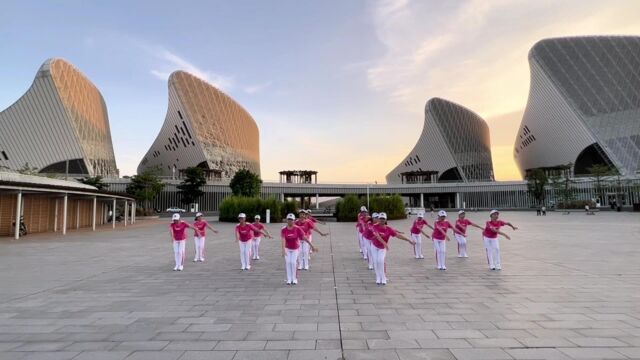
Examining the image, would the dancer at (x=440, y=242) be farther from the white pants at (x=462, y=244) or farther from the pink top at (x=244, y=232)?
the pink top at (x=244, y=232)

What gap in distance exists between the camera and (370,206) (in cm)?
3622

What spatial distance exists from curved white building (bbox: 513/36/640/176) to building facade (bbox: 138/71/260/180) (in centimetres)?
6176

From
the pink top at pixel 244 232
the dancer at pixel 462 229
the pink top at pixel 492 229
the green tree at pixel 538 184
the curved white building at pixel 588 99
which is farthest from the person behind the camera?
the curved white building at pixel 588 99

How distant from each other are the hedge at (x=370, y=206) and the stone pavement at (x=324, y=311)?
24.5m

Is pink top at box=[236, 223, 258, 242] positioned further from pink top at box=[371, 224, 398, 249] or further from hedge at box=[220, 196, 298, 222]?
hedge at box=[220, 196, 298, 222]

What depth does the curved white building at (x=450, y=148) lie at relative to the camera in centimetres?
9300

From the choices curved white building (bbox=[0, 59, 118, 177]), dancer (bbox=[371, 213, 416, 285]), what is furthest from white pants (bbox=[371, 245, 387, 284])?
curved white building (bbox=[0, 59, 118, 177])

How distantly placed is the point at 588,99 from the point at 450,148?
2932 cm

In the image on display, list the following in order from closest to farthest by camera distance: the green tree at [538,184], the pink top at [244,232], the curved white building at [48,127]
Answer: the pink top at [244,232], the curved white building at [48,127], the green tree at [538,184]

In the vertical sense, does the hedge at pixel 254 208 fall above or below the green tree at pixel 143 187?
below

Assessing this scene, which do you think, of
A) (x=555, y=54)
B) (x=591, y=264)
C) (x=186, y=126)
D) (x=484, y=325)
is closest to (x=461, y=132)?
(x=555, y=54)

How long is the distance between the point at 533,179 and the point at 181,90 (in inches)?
2544

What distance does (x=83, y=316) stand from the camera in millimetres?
6133

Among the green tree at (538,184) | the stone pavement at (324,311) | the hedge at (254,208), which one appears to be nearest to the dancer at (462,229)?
the stone pavement at (324,311)
